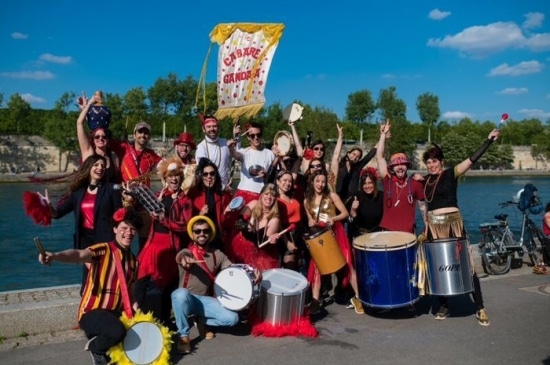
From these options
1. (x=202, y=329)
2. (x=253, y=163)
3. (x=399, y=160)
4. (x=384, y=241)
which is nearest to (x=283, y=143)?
(x=253, y=163)

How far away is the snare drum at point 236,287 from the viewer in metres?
5.25

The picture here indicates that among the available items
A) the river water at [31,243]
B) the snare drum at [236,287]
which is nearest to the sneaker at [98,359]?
the snare drum at [236,287]

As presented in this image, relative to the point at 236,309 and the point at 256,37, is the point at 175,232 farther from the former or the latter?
the point at 256,37

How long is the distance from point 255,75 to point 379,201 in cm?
250

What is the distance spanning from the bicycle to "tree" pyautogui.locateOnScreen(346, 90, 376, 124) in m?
89.3

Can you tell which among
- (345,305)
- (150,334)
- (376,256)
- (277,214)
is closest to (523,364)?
(376,256)

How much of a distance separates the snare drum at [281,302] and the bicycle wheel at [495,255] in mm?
4355

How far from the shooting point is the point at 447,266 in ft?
19.2

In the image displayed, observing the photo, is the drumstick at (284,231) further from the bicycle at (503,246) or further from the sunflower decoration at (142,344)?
the bicycle at (503,246)

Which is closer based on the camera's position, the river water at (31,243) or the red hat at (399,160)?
the red hat at (399,160)

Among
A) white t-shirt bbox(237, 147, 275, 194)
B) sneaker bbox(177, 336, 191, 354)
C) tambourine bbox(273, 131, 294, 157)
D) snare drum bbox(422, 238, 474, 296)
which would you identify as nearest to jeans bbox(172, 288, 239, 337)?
sneaker bbox(177, 336, 191, 354)

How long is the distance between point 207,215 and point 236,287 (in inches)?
36.2

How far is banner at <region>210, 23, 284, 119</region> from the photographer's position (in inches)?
293

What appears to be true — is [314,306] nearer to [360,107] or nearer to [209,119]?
[209,119]
